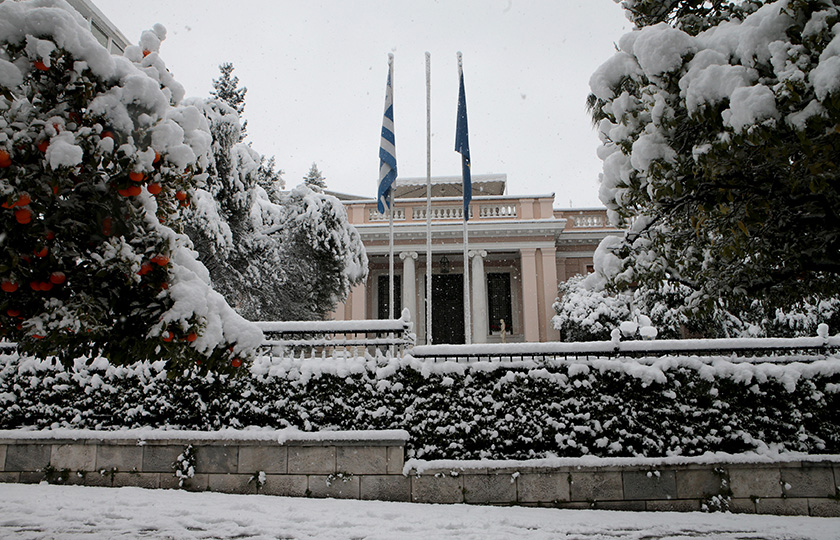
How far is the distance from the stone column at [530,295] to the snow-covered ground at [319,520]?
1209cm

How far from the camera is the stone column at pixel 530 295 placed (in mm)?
18062

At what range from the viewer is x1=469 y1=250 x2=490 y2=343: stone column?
721 inches

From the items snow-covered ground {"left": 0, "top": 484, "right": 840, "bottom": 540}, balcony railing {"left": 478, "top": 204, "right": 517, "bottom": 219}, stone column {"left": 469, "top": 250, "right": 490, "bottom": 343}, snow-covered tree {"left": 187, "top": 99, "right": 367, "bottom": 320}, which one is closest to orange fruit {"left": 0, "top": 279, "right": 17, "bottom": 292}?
snow-covered ground {"left": 0, "top": 484, "right": 840, "bottom": 540}

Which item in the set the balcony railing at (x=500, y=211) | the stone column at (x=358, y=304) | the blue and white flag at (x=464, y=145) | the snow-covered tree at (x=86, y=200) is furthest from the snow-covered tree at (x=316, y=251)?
the snow-covered tree at (x=86, y=200)

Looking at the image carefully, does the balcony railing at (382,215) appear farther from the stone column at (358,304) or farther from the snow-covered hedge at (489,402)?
the snow-covered hedge at (489,402)

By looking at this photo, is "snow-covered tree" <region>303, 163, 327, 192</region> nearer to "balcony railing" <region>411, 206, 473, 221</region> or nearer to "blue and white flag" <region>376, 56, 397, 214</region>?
"balcony railing" <region>411, 206, 473, 221</region>

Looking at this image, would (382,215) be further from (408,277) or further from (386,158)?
(386,158)

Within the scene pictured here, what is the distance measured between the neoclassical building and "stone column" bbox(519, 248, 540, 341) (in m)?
0.03

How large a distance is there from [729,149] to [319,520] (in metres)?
4.81

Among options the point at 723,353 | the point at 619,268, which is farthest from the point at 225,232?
the point at 723,353

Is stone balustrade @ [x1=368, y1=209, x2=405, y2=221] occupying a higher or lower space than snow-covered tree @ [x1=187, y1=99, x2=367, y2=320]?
higher

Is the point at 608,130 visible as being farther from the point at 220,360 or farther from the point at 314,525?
the point at 314,525

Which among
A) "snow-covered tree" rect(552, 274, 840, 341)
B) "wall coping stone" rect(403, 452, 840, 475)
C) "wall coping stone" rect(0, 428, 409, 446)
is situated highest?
"snow-covered tree" rect(552, 274, 840, 341)

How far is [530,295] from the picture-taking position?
60.3 ft
